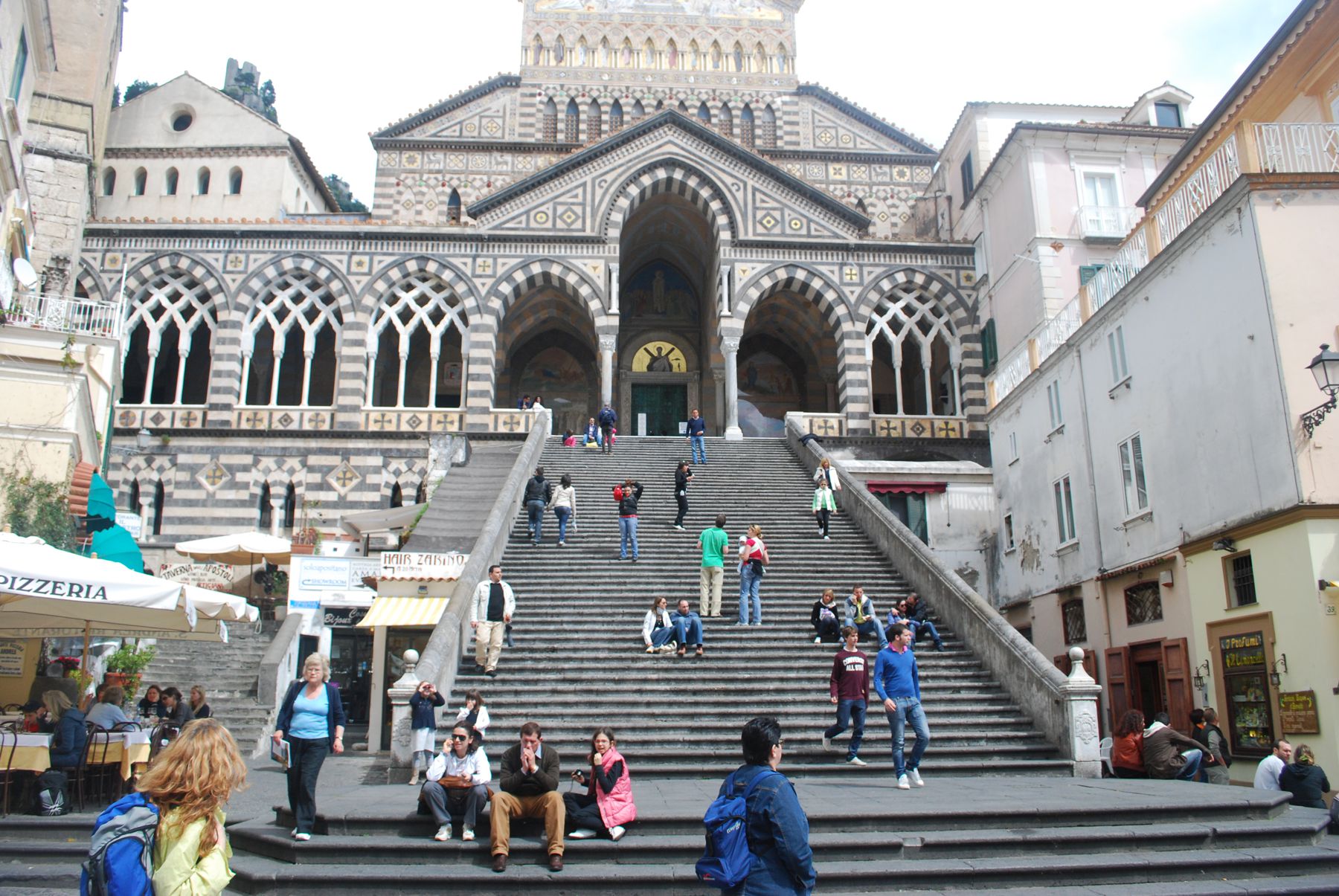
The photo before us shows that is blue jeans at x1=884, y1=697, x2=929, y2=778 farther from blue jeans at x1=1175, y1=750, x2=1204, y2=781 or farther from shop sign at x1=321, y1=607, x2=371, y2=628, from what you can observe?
shop sign at x1=321, y1=607, x2=371, y2=628

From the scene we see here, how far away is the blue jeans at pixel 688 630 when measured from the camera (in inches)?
543

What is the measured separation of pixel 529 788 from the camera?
26.4 feet

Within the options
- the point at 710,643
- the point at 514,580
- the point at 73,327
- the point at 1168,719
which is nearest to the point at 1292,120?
the point at 1168,719

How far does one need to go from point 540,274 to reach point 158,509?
41.5 feet

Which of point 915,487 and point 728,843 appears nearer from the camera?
point 728,843

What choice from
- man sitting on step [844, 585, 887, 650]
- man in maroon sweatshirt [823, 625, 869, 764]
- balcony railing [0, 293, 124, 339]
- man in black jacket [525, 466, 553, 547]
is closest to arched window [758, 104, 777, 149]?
man in black jacket [525, 466, 553, 547]

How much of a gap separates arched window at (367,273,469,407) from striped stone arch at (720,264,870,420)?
27.9 ft

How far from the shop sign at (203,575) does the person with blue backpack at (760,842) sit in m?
20.8

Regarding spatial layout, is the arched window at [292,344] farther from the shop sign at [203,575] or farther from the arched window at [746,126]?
the arched window at [746,126]

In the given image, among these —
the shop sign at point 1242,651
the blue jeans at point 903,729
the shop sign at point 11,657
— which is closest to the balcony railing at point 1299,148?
the shop sign at point 1242,651

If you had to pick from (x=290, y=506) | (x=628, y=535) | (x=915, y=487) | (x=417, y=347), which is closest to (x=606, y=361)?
(x=417, y=347)

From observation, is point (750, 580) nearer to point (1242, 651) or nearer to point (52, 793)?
point (1242, 651)

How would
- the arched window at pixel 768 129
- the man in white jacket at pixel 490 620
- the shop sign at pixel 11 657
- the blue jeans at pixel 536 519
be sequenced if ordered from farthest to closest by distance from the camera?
the arched window at pixel 768 129, the blue jeans at pixel 536 519, the shop sign at pixel 11 657, the man in white jacket at pixel 490 620

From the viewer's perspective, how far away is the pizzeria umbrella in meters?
22.7
